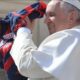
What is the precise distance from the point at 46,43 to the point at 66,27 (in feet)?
0.48

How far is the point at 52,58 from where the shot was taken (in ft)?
5.38

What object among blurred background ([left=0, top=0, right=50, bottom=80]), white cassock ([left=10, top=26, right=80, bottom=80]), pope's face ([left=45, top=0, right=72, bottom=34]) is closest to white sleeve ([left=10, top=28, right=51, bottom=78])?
white cassock ([left=10, top=26, right=80, bottom=80])

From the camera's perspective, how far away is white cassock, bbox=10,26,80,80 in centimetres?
162

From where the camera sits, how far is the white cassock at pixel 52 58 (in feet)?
5.31

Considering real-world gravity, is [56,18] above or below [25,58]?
above

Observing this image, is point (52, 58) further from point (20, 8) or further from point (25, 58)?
point (20, 8)

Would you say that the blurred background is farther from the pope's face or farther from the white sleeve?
the white sleeve

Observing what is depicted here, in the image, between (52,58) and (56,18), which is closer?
(52,58)

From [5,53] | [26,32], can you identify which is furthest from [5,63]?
[26,32]

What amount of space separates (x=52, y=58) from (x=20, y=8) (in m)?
0.80

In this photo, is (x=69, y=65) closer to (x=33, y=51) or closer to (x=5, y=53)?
(x=33, y=51)

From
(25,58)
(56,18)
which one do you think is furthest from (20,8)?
(25,58)

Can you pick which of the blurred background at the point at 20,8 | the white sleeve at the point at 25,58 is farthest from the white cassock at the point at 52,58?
the blurred background at the point at 20,8

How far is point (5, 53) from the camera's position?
1829mm
